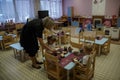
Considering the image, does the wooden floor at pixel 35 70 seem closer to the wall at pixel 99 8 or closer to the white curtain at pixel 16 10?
the white curtain at pixel 16 10

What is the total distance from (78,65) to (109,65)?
4.55 feet

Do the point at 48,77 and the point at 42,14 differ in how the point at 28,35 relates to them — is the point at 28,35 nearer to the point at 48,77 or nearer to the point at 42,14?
the point at 48,77

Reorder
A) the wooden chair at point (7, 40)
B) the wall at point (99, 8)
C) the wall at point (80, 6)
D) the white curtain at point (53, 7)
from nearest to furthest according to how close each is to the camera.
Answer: the wooden chair at point (7, 40) → the wall at point (99, 8) → the white curtain at point (53, 7) → the wall at point (80, 6)

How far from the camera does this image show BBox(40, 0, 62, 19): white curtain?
7484mm

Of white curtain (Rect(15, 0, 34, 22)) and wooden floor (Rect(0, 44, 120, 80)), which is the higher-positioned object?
white curtain (Rect(15, 0, 34, 22))

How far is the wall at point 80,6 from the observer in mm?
7712

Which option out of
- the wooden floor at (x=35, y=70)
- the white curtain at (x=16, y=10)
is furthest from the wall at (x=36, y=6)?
the wooden floor at (x=35, y=70)

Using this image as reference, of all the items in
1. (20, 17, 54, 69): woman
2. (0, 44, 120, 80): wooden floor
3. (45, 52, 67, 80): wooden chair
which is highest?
(20, 17, 54, 69): woman

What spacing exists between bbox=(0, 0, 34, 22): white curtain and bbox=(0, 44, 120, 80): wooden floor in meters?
2.89

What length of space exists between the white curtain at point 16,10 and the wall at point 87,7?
10.3 ft

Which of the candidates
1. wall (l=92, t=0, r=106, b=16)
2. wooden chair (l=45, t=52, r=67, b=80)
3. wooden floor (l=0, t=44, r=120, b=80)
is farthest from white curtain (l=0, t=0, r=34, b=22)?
wooden chair (l=45, t=52, r=67, b=80)

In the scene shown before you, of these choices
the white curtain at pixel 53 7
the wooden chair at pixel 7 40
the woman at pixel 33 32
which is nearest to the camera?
the woman at pixel 33 32

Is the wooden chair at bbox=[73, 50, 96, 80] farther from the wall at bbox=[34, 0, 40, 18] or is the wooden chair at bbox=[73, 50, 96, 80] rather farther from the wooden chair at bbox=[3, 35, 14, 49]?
the wall at bbox=[34, 0, 40, 18]

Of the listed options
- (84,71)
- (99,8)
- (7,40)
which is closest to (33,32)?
(84,71)
